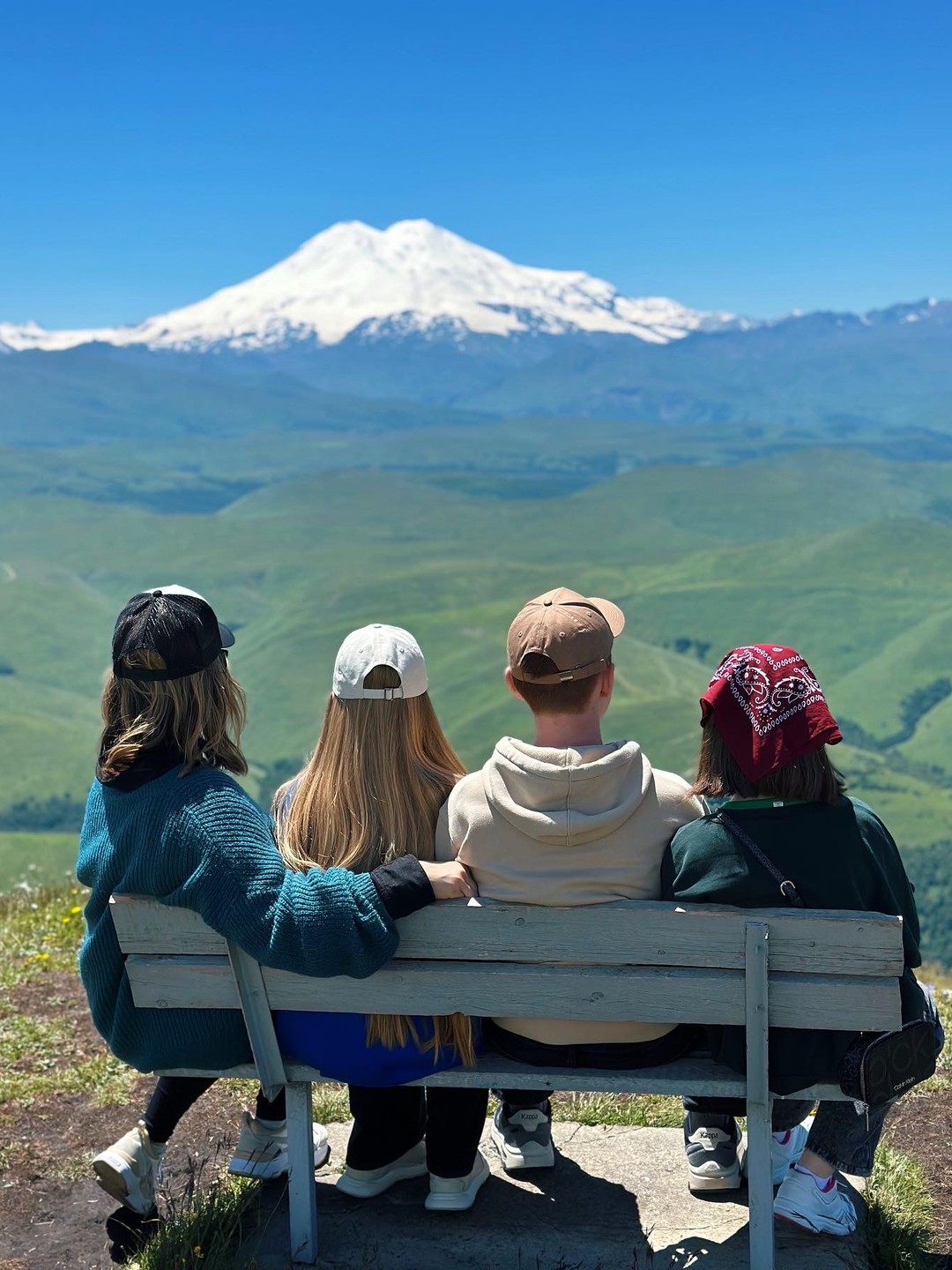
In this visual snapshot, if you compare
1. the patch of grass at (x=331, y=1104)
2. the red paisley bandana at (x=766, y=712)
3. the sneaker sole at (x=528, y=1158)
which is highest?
the red paisley bandana at (x=766, y=712)

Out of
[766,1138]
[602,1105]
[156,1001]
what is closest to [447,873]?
[156,1001]

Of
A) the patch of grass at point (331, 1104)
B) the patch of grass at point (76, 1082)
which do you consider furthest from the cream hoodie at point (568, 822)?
the patch of grass at point (76, 1082)

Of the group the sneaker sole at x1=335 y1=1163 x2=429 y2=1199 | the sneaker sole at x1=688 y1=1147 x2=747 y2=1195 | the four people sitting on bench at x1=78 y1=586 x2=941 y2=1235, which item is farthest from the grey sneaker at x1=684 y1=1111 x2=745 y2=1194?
the sneaker sole at x1=335 y1=1163 x2=429 y2=1199

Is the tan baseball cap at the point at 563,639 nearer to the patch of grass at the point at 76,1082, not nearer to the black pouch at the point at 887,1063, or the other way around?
the black pouch at the point at 887,1063

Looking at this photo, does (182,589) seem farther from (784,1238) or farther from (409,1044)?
(784,1238)

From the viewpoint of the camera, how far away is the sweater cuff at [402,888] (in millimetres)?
2812

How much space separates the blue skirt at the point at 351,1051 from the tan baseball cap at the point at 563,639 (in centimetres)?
94

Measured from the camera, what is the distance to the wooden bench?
2736mm

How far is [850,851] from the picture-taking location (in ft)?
9.46

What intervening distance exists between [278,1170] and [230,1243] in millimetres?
337

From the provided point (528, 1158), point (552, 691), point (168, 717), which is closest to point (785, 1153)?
point (528, 1158)

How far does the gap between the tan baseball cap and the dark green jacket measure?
447mm

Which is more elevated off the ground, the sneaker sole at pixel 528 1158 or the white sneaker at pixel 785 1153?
the white sneaker at pixel 785 1153

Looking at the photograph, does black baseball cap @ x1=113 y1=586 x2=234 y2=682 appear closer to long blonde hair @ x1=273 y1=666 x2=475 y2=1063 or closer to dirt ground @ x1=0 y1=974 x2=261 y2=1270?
long blonde hair @ x1=273 y1=666 x2=475 y2=1063
